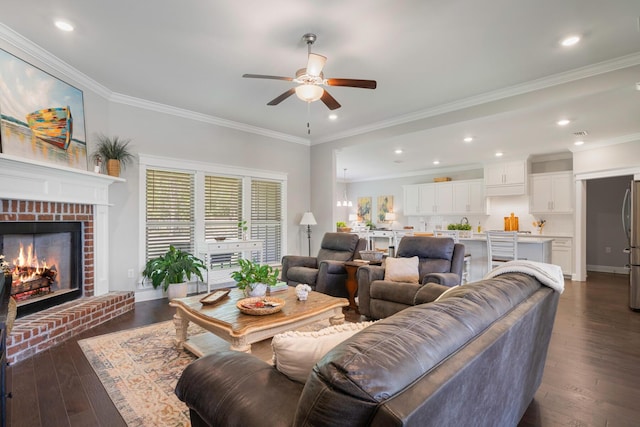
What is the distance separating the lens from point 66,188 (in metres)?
3.43

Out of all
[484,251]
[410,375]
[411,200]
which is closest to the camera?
[410,375]

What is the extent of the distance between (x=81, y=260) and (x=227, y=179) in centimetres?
244

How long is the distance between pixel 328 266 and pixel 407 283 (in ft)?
3.59

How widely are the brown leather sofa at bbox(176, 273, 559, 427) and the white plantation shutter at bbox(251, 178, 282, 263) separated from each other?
15.4 feet

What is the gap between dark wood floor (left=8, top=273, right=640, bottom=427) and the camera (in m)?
1.93

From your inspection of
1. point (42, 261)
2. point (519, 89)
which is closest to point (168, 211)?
point (42, 261)

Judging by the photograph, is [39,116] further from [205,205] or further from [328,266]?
[328,266]

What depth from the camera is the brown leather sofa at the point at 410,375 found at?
0.71 m

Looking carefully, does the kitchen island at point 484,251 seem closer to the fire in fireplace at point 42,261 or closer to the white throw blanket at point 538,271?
the white throw blanket at point 538,271

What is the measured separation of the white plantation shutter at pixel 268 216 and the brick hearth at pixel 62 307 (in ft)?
7.88

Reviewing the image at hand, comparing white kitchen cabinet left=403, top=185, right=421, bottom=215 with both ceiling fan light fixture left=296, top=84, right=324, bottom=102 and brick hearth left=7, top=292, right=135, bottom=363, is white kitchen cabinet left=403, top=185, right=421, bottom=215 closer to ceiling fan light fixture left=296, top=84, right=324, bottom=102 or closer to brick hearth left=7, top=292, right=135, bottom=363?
ceiling fan light fixture left=296, top=84, right=324, bottom=102

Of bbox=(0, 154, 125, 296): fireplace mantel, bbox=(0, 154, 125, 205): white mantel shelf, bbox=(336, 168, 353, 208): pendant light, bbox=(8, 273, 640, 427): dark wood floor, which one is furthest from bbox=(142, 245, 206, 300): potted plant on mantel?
bbox=(336, 168, 353, 208): pendant light

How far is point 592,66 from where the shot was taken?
3406mm

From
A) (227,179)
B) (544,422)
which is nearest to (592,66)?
(544,422)
